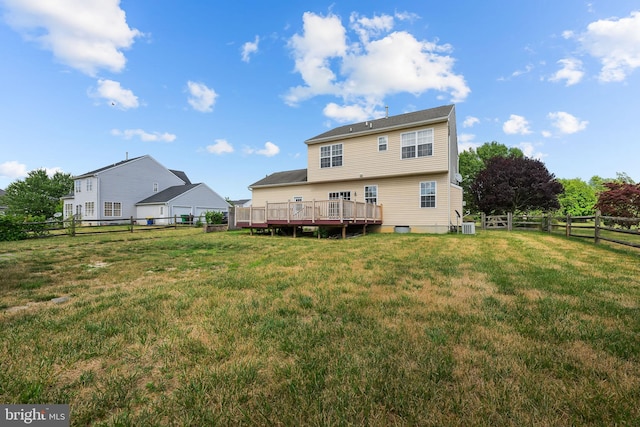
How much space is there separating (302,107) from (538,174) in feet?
69.9

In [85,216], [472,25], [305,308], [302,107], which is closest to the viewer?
[305,308]

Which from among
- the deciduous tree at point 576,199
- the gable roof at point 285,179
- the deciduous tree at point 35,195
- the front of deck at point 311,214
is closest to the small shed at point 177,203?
the gable roof at point 285,179

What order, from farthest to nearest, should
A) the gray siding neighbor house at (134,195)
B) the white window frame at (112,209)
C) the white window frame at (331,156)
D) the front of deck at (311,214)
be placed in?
the white window frame at (112,209) → the gray siding neighbor house at (134,195) → the white window frame at (331,156) → the front of deck at (311,214)

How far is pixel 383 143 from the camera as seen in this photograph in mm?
15531

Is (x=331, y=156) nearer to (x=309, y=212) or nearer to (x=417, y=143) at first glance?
(x=417, y=143)

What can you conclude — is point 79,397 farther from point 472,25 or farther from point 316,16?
point 472,25

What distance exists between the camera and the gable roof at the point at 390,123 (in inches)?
565

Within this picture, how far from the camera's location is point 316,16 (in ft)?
47.4

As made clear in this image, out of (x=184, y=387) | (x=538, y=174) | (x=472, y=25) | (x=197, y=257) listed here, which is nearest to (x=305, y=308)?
(x=184, y=387)

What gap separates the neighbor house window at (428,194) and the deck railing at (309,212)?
8.44 ft

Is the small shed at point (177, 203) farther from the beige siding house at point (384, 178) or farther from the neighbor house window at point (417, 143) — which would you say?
the neighbor house window at point (417, 143)

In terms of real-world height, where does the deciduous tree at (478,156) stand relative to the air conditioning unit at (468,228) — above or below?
above

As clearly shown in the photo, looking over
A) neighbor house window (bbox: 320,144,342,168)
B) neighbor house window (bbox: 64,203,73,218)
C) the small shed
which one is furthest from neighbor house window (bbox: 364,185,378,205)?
neighbor house window (bbox: 64,203,73,218)

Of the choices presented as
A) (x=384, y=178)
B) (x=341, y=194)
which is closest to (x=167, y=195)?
(x=341, y=194)
